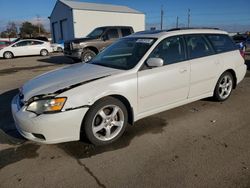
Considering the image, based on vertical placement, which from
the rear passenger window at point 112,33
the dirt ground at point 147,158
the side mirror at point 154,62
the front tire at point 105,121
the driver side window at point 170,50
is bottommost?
the dirt ground at point 147,158

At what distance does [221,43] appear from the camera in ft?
15.7

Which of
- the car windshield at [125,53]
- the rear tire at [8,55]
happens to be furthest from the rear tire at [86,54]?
the rear tire at [8,55]

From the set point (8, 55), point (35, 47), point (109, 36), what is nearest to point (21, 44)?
point (35, 47)

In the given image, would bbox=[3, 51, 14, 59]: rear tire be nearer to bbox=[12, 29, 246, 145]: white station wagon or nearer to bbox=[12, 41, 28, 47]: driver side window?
bbox=[12, 41, 28, 47]: driver side window

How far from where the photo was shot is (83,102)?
2.92m

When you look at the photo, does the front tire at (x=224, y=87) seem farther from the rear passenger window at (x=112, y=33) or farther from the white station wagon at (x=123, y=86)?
the rear passenger window at (x=112, y=33)

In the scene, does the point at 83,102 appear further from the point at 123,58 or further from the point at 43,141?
the point at 123,58

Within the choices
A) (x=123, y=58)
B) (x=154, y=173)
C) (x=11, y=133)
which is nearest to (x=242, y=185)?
(x=154, y=173)

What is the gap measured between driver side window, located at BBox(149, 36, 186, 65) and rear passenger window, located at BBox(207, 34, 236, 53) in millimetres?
974

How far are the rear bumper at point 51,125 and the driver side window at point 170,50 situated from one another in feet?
5.28

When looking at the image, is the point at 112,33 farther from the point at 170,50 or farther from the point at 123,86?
the point at 123,86

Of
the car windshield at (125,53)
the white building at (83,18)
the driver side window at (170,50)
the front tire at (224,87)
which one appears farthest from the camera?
the white building at (83,18)

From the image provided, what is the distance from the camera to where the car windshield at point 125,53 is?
11.9ft

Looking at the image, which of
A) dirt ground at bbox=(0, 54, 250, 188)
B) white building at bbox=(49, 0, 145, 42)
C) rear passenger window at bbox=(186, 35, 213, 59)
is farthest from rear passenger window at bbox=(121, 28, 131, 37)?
white building at bbox=(49, 0, 145, 42)
